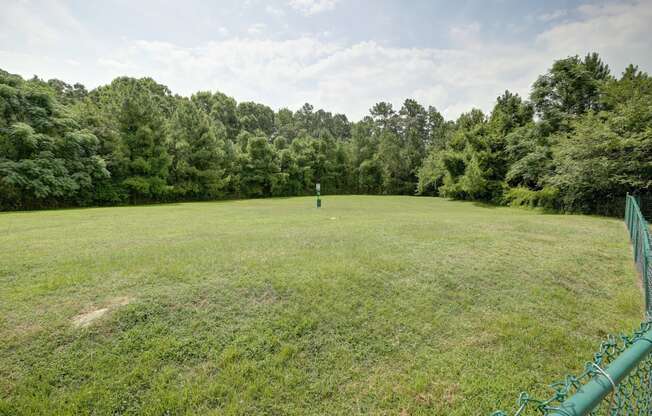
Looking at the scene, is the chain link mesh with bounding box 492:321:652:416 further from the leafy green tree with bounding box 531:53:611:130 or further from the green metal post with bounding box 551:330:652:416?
the leafy green tree with bounding box 531:53:611:130

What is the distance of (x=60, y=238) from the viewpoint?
846cm

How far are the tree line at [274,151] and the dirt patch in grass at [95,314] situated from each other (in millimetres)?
19679

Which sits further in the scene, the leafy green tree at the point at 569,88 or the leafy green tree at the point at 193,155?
the leafy green tree at the point at 193,155

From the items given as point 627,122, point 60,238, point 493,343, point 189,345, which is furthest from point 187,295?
point 627,122

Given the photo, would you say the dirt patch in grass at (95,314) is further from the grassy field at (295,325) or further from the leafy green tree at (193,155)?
the leafy green tree at (193,155)

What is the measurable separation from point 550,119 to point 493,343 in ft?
76.1

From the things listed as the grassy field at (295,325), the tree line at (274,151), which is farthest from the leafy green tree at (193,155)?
the grassy field at (295,325)

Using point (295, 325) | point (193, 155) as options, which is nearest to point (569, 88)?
point (295, 325)

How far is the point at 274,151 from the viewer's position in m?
35.8

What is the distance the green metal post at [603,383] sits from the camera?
1.04 meters

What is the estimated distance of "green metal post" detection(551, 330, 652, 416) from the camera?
1044mm

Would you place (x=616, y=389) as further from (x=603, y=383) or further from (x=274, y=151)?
(x=274, y=151)

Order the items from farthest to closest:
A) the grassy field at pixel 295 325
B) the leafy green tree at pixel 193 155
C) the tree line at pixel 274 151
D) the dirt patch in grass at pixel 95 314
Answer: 1. the leafy green tree at pixel 193 155
2. the tree line at pixel 274 151
3. the dirt patch in grass at pixel 95 314
4. the grassy field at pixel 295 325

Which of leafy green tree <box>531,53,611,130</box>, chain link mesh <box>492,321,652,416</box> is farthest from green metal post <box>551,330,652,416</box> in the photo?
leafy green tree <box>531,53,611,130</box>
